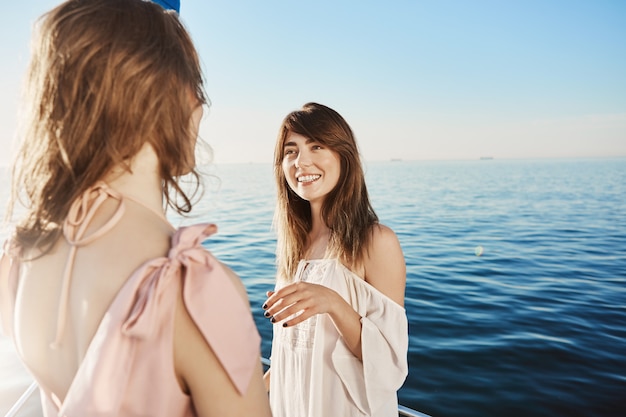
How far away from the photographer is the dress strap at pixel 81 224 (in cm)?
68

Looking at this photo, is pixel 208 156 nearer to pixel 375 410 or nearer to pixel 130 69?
pixel 130 69

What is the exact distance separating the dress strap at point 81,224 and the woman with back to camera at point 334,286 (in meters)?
0.81

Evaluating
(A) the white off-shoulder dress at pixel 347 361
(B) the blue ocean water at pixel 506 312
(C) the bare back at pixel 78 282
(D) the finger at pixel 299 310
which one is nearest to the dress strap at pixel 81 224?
(C) the bare back at pixel 78 282

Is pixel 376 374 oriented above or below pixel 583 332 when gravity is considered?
above

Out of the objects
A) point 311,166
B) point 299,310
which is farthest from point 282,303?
point 311,166

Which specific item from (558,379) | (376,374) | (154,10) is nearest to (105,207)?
(154,10)

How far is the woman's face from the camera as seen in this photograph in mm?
2125

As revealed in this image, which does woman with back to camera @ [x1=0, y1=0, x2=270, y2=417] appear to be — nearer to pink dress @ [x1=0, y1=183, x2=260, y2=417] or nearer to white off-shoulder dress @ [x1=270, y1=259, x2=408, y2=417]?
pink dress @ [x1=0, y1=183, x2=260, y2=417]

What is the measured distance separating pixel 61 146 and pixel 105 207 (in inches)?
4.7

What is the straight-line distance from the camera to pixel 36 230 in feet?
2.54

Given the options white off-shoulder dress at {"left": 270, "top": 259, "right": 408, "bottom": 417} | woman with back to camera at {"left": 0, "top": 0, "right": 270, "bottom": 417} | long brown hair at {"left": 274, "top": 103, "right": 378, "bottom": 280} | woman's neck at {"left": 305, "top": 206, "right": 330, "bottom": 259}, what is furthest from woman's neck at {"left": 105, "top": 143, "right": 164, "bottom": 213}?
woman's neck at {"left": 305, "top": 206, "right": 330, "bottom": 259}

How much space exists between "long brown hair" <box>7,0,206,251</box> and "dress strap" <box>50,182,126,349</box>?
0.02 meters

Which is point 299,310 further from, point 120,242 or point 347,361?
point 120,242

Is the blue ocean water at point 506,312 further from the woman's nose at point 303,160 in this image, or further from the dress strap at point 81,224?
the dress strap at point 81,224
